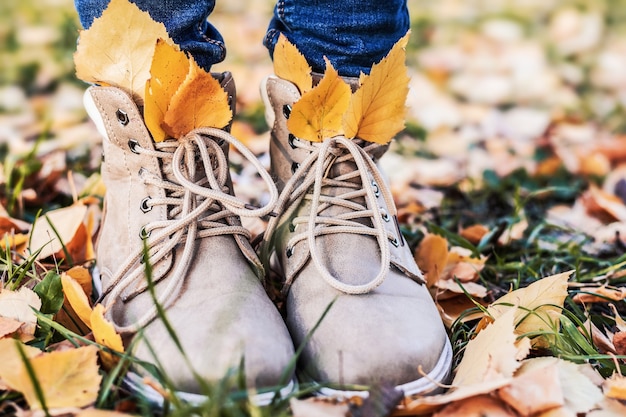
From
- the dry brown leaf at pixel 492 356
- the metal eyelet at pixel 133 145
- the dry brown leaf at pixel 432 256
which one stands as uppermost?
the metal eyelet at pixel 133 145

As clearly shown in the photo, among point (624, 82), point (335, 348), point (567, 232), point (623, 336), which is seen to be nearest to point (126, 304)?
point (335, 348)

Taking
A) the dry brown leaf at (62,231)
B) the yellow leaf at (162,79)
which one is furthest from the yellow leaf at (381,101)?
the dry brown leaf at (62,231)

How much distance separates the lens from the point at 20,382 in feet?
2.62

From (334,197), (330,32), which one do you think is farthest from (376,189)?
(330,32)

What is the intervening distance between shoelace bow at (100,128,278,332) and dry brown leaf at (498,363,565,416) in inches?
17.8

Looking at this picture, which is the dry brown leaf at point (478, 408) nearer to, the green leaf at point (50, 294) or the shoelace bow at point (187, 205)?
the shoelace bow at point (187, 205)

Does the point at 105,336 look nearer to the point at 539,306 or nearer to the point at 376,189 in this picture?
the point at 376,189

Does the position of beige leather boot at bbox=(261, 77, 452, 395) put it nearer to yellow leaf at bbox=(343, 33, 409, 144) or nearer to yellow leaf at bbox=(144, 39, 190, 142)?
yellow leaf at bbox=(343, 33, 409, 144)

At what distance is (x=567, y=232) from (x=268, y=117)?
0.94 m

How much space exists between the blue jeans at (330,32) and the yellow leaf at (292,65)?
0.08 metres

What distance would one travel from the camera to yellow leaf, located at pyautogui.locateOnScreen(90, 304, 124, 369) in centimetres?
88

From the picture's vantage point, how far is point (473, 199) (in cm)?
195

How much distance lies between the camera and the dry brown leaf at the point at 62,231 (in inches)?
49.1

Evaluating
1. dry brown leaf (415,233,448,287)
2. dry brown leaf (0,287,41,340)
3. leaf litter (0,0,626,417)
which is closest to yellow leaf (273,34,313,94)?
leaf litter (0,0,626,417)
